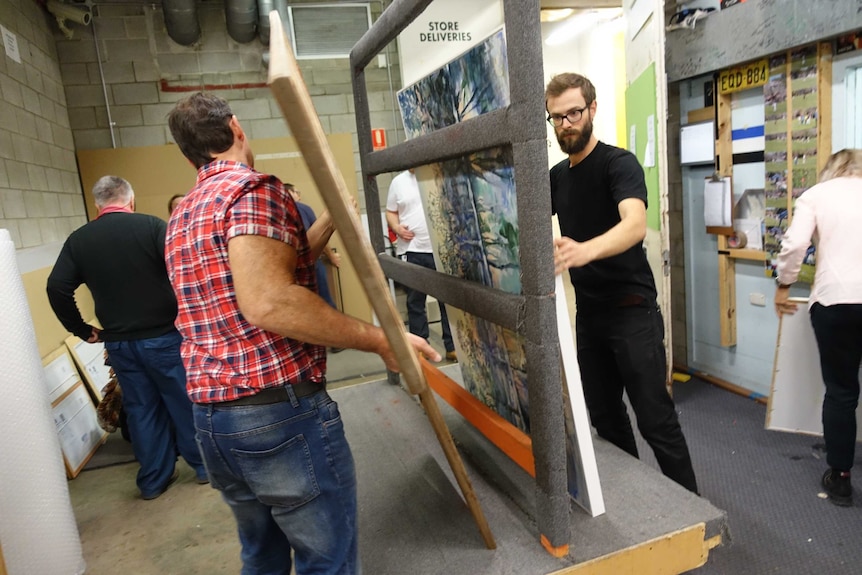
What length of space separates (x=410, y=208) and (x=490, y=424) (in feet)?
9.25

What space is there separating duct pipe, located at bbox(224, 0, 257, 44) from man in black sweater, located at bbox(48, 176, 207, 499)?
8.19ft

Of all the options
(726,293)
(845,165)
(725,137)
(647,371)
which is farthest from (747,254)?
(647,371)

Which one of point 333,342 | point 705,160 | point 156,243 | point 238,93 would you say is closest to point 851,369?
point 705,160

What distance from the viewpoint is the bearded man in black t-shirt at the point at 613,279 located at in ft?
5.30

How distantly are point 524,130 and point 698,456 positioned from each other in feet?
7.71

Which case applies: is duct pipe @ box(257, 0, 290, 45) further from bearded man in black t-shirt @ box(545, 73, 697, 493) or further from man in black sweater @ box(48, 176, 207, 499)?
bearded man in black t-shirt @ box(545, 73, 697, 493)

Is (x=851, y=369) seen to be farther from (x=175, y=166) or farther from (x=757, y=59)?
(x=175, y=166)

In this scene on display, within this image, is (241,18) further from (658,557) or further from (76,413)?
(658,557)

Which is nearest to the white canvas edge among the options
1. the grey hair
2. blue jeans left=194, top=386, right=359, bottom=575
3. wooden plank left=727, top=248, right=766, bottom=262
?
blue jeans left=194, top=386, right=359, bottom=575

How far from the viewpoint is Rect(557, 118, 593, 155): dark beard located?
5.43 ft

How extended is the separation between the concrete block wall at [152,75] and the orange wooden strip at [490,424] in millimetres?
3994

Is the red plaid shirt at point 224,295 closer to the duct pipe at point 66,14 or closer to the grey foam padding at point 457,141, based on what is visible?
the grey foam padding at point 457,141

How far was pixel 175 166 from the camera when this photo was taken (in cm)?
476

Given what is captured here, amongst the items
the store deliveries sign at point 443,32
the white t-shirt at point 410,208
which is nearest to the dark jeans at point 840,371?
the white t-shirt at point 410,208
